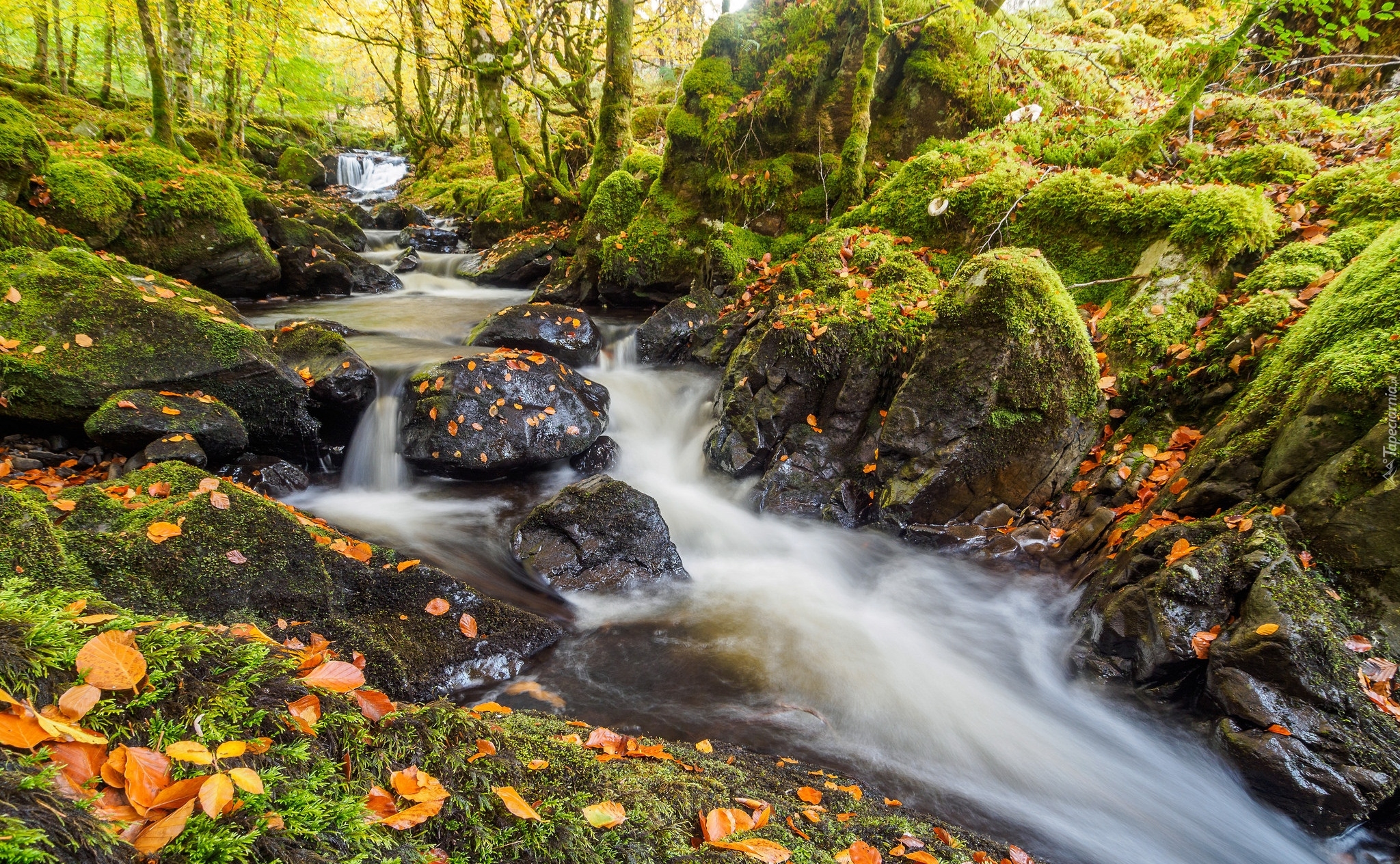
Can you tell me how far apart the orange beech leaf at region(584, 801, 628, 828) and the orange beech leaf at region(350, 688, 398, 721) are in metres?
0.55

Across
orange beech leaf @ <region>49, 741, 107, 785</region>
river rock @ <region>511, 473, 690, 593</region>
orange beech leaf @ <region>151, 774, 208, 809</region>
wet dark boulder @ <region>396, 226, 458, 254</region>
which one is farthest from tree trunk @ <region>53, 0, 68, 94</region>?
orange beech leaf @ <region>151, 774, 208, 809</region>

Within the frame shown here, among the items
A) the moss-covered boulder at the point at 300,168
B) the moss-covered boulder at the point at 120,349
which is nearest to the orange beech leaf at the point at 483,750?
the moss-covered boulder at the point at 120,349

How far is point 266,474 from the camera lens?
536 centimetres

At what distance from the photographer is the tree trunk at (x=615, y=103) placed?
10.7m

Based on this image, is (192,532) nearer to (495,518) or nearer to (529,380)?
(495,518)

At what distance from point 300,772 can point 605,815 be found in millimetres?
675

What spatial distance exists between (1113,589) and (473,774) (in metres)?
3.97

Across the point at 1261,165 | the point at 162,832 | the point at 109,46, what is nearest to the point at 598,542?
the point at 162,832

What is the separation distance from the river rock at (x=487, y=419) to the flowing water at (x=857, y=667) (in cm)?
30

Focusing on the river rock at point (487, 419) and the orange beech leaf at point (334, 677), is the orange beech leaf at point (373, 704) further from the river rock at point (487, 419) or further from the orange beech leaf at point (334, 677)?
the river rock at point (487, 419)

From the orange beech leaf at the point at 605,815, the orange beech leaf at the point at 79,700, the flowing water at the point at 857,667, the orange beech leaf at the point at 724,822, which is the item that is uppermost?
the orange beech leaf at the point at 79,700

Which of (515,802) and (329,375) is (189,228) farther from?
(515,802)

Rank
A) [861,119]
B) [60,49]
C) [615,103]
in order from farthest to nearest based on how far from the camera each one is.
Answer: [60,49] < [615,103] < [861,119]

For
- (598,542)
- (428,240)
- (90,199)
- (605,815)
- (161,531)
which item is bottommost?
(598,542)
